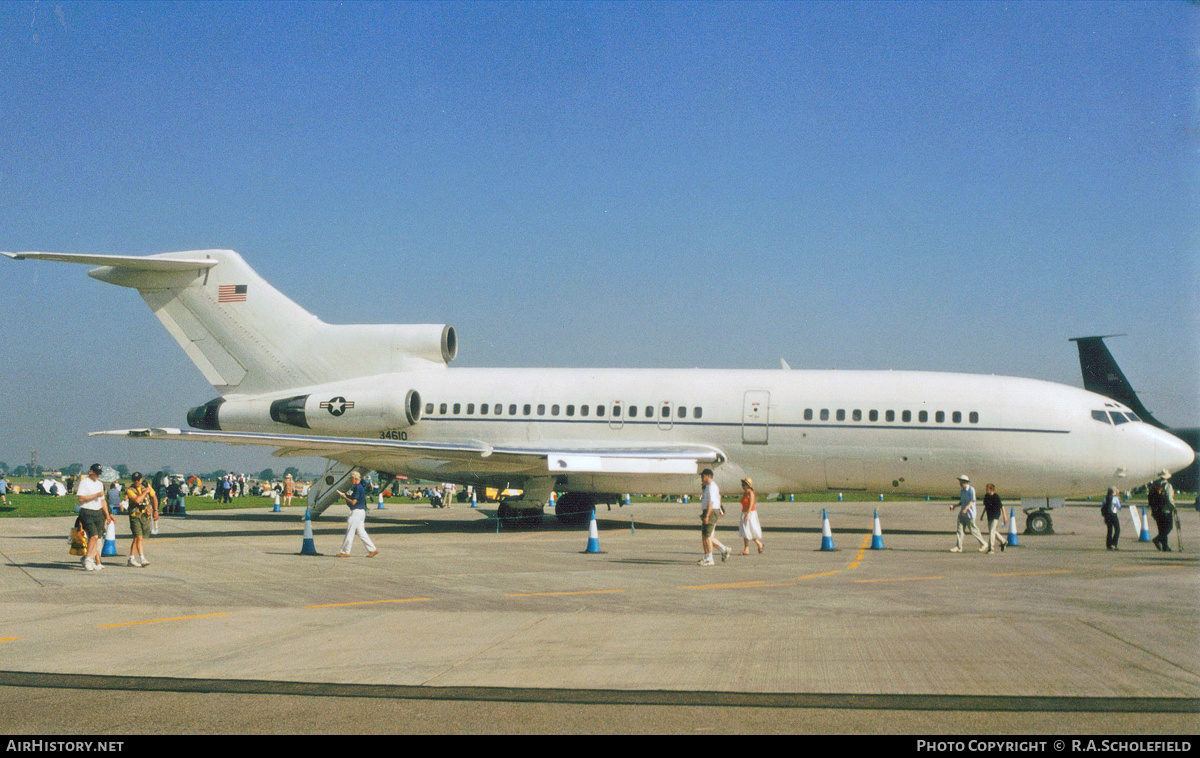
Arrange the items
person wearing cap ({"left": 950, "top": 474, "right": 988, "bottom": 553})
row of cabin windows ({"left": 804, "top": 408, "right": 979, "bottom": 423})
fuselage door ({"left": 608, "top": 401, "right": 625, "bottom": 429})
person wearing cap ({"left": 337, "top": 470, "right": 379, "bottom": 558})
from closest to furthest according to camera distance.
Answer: person wearing cap ({"left": 337, "top": 470, "right": 379, "bottom": 558}) → person wearing cap ({"left": 950, "top": 474, "right": 988, "bottom": 553}) → row of cabin windows ({"left": 804, "top": 408, "right": 979, "bottom": 423}) → fuselage door ({"left": 608, "top": 401, "right": 625, "bottom": 429})

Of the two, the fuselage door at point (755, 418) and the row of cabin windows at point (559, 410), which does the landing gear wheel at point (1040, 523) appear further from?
the row of cabin windows at point (559, 410)

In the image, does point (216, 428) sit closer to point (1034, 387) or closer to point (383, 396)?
point (383, 396)

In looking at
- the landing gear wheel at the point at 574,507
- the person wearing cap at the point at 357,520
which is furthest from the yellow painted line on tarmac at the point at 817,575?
the landing gear wheel at the point at 574,507

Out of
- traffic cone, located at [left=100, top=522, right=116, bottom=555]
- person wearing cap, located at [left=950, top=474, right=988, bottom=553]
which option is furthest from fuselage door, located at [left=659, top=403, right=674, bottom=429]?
traffic cone, located at [left=100, top=522, right=116, bottom=555]

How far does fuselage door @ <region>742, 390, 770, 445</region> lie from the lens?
A: 24.8 meters

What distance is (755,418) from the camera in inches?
979

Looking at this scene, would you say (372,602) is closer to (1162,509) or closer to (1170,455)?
(1162,509)

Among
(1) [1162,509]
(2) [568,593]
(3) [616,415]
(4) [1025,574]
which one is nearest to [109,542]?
(2) [568,593]

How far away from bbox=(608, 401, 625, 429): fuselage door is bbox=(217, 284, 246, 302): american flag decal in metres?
A: 11.0

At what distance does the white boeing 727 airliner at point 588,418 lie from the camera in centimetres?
2334

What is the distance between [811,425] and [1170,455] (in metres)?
7.84

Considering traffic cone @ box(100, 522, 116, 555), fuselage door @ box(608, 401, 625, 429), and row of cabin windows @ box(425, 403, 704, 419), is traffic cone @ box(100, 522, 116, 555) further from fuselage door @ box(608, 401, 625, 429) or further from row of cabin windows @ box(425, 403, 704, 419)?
fuselage door @ box(608, 401, 625, 429)
